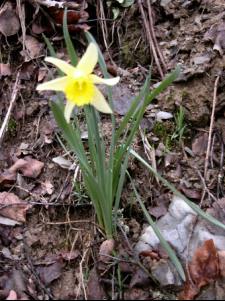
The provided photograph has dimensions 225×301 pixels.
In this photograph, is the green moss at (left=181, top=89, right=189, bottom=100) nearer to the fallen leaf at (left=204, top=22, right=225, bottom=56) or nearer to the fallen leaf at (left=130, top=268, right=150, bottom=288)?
the fallen leaf at (left=204, top=22, right=225, bottom=56)

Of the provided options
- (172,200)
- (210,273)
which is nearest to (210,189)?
(172,200)

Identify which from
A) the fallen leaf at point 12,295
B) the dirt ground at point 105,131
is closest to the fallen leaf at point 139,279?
the dirt ground at point 105,131

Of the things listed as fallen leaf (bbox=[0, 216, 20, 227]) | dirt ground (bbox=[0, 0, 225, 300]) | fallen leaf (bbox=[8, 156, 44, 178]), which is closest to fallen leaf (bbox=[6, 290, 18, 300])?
dirt ground (bbox=[0, 0, 225, 300])

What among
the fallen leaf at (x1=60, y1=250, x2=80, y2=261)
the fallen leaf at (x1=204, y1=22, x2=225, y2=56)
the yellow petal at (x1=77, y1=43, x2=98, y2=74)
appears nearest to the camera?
the yellow petal at (x1=77, y1=43, x2=98, y2=74)

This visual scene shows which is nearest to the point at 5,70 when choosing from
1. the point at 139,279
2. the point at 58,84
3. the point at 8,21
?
the point at 8,21

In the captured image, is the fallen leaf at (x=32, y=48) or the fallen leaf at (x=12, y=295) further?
the fallen leaf at (x=32, y=48)

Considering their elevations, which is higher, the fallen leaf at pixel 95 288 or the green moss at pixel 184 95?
the green moss at pixel 184 95

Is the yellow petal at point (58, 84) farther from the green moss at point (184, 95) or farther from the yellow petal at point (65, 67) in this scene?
the green moss at point (184, 95)

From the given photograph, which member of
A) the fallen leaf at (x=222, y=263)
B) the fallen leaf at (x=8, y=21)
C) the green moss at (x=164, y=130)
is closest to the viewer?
the fallen leaf at (x=222, y=263)
